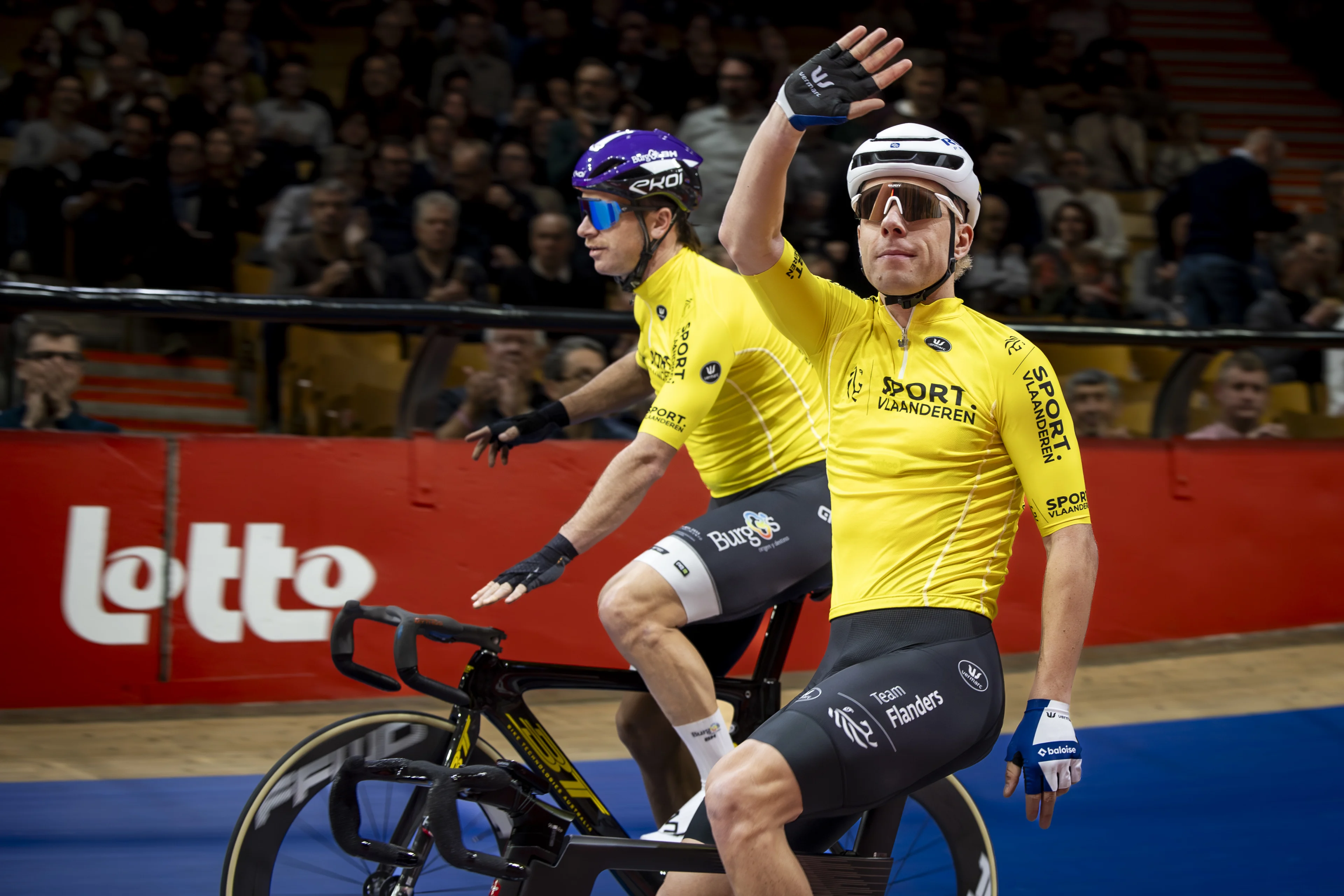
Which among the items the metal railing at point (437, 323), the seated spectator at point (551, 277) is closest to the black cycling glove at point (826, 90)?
the metal railing at point (437, 323)

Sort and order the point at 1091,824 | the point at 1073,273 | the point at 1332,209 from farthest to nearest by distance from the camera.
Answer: the point at 1332,209 < the point at 1073,273 < the point at 1091,824

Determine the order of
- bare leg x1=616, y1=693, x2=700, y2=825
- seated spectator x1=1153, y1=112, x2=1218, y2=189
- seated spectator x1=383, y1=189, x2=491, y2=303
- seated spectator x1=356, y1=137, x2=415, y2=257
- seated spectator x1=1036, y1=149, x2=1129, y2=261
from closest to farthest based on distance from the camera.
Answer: bare leg x1=616, y1=693, x2=700, y2=825
seated spectator x1=383, y1=189, x2=491, y2=303
seated spectator x1=356, y1=137, x2=415, y2=257
seated spectator x1=1036, y1=149, x2=1129, y2=261
seated spectator x1=1153, y1=112, x2=1218, y2=189

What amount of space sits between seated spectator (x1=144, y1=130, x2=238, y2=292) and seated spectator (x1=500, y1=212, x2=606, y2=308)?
1.57 meters

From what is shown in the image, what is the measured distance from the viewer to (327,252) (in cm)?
738

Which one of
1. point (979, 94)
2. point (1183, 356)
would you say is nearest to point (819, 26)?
point (979, 94)

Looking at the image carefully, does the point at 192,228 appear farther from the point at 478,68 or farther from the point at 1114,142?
the point at 1114,142

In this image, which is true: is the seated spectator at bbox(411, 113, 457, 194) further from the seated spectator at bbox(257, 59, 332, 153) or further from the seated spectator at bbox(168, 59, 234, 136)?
the seated spectator at bbox(168, 59, 234, 136)

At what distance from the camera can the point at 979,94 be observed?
430 inches

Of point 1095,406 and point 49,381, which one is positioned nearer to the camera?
point 49,381

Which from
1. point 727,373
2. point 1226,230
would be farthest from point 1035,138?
point 727,373

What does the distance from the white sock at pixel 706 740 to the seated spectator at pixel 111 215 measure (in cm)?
507

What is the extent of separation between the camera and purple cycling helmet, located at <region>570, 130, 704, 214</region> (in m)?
3.76

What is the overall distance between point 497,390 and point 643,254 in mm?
2308

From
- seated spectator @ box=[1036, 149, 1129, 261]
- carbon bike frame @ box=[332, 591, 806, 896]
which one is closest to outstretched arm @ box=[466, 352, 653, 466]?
carbon bike frame @ box=[332, 591, 806, 896]
